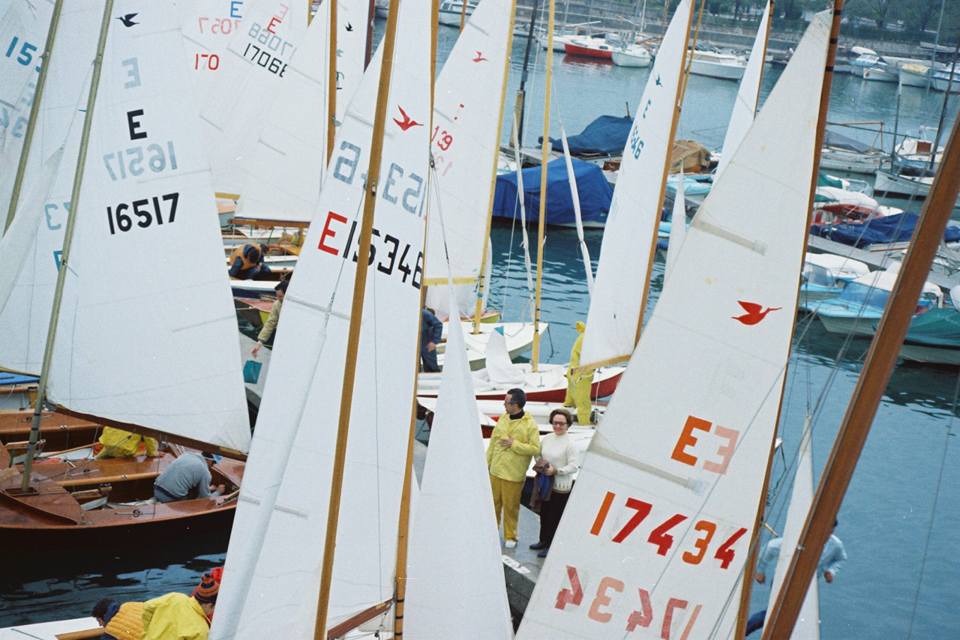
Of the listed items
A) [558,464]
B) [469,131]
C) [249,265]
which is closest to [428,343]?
[469,131]

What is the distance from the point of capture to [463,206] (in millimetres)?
16422

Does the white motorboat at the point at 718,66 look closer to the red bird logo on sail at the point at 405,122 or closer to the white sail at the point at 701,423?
the red bird logo on sail at the point at 405,122

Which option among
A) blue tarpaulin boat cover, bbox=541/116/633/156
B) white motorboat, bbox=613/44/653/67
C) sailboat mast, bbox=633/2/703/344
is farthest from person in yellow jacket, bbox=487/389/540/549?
white motorboat, bbox=613/44/653/67

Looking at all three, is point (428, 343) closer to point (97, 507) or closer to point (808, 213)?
point (97, 507)

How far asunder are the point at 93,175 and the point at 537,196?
19.7 m

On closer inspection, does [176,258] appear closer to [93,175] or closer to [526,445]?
[93,175]

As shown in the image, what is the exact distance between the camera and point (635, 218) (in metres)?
14.1

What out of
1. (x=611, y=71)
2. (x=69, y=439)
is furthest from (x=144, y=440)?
(x=611, y=71)

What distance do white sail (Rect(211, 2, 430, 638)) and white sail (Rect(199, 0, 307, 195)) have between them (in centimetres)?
1016

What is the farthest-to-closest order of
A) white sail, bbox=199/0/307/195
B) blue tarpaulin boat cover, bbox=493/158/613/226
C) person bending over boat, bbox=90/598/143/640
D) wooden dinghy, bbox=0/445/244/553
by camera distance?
blue tarpaulin boat cover, bbox=493/158/613/226 < white sail, bbox=199/0/307/195 < wooden dinghy, bbox=0/445/244/553 < person bending over boat, bbox=90/598/143/640

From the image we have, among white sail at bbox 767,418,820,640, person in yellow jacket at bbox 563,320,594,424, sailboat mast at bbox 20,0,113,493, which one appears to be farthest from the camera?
person in yellow jacket at bbox 563,320,594,424

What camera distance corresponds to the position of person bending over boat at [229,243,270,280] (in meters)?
19.1

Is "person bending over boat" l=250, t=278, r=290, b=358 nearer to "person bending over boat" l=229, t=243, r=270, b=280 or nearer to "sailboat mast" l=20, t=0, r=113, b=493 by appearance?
"sailboat mast" l=20, t=0, r=113, b=493

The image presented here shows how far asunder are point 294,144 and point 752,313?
39.1 ft
